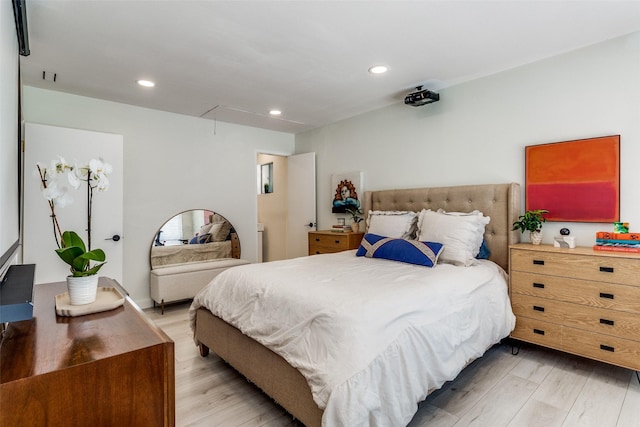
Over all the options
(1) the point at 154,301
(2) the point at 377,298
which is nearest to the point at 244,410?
(2) the point at 377,298

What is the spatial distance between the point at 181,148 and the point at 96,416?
12.6 ft

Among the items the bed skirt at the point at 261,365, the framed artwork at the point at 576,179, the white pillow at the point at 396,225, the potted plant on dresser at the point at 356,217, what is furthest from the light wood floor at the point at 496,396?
the potted plant on dresser at the point at 356,217

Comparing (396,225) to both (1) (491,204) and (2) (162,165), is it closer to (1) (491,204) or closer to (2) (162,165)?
(1) (491,204)

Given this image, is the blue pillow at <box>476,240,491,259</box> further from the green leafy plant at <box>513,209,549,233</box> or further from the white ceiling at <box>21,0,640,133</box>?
the white ceiling at <box>21,0,640,133</box>

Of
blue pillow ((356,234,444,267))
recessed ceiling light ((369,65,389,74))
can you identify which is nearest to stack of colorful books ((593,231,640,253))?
blue pillow ((356,234,444,267))

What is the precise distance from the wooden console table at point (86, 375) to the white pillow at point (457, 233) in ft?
7.53

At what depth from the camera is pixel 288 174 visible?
5363mm

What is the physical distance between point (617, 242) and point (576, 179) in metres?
0.57

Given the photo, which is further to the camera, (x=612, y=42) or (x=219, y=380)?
(x=612, y=42)

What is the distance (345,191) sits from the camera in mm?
4523

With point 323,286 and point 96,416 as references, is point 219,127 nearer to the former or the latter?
point 323,286

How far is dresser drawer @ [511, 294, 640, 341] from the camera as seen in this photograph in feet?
6.93

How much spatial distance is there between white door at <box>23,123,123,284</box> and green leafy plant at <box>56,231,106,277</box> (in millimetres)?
2302

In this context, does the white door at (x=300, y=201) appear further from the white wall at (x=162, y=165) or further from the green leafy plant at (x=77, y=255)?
the green leafy plant at (x=77, y=255)
